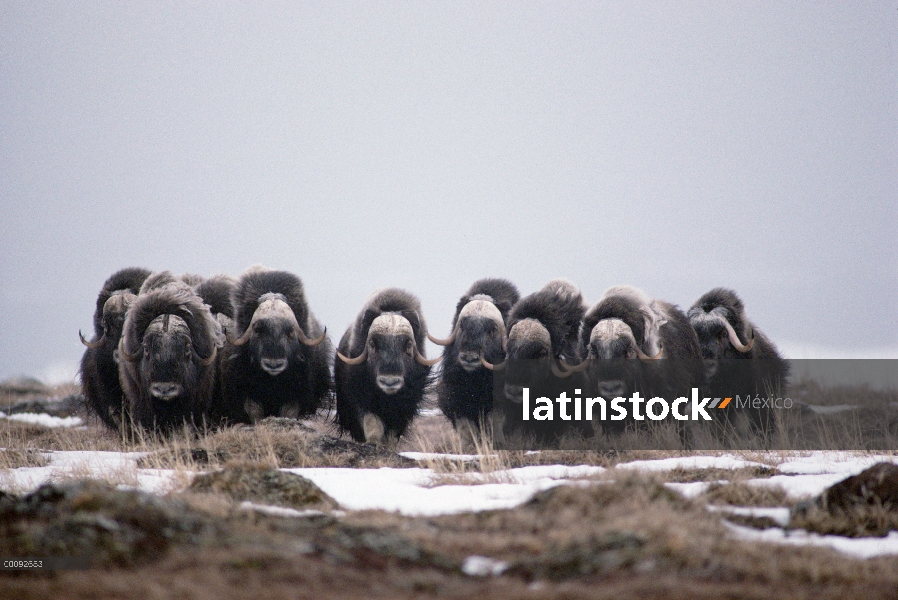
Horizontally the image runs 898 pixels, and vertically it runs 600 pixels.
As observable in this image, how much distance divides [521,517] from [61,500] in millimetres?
2583

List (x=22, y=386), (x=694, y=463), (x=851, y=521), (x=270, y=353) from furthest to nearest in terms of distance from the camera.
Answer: (x=22, y=386)
(x=270, y=353)
(x=694, y=463)
(x=851, y=521)

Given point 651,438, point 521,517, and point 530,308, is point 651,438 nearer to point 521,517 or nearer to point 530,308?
point 530,308

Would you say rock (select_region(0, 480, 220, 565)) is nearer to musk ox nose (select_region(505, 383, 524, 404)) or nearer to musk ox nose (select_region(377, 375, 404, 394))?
musk ox nose (select_region(377, 375, 404, 394))

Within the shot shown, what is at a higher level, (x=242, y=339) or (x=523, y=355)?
(x=242, y=339)

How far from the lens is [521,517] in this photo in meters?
5.42

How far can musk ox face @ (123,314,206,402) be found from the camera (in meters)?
10.9

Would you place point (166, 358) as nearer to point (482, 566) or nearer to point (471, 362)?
point (471, 362)

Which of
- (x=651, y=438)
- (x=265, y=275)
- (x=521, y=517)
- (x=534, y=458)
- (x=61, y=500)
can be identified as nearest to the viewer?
(x=61, y=500)

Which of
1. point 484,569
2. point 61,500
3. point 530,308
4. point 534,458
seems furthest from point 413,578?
point 530,308

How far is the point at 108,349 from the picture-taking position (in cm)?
1274

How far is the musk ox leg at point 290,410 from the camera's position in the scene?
499 inches

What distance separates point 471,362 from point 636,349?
2276 millimetres

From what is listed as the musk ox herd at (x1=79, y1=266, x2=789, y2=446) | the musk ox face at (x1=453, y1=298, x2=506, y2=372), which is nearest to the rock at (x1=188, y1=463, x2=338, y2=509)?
the musk ox herd at (x1=79, y1=266, x2=789, y2=446)

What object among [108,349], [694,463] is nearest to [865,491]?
[694,463]
